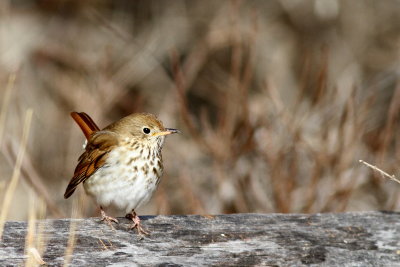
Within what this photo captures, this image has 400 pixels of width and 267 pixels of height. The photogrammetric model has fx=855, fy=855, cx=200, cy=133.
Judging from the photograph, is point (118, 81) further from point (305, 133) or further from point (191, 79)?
point (305, 133)

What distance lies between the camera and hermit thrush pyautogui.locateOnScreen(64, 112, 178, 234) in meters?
4.06

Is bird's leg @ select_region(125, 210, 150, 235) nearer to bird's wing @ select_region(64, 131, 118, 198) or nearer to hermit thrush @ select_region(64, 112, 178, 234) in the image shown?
hermit thrush @ select_region(64, 112, 178, 234)

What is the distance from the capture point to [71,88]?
Result: 8.52 metres

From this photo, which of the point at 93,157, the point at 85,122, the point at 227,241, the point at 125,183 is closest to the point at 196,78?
the point at 85,122

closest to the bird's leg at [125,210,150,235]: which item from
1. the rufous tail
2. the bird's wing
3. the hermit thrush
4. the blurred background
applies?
the hermit thrush

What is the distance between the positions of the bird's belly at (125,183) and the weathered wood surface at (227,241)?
35 centimetres

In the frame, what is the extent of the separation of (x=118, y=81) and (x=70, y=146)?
30.2 inches

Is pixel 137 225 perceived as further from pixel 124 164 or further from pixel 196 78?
pixel 196 78

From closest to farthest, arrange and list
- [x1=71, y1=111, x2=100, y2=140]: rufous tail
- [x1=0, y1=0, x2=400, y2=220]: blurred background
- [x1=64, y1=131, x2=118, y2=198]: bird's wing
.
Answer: [x1=64, y1=131, x2=118, y2=198]: bird's wing < [x1=71, y1=111, x2=100, y2=140]: rufous tail < [x1=0, y1=0, x2=400, y2=220]: blurred background

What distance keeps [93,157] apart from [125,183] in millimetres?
226

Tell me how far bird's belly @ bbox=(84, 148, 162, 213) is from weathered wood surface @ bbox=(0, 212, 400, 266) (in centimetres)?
35

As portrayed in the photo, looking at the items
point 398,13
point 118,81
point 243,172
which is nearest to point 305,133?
point 243,172

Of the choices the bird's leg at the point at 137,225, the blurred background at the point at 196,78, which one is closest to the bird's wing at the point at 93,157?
the bird's leg at the point at 137,225

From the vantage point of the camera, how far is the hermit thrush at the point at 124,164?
406cm
